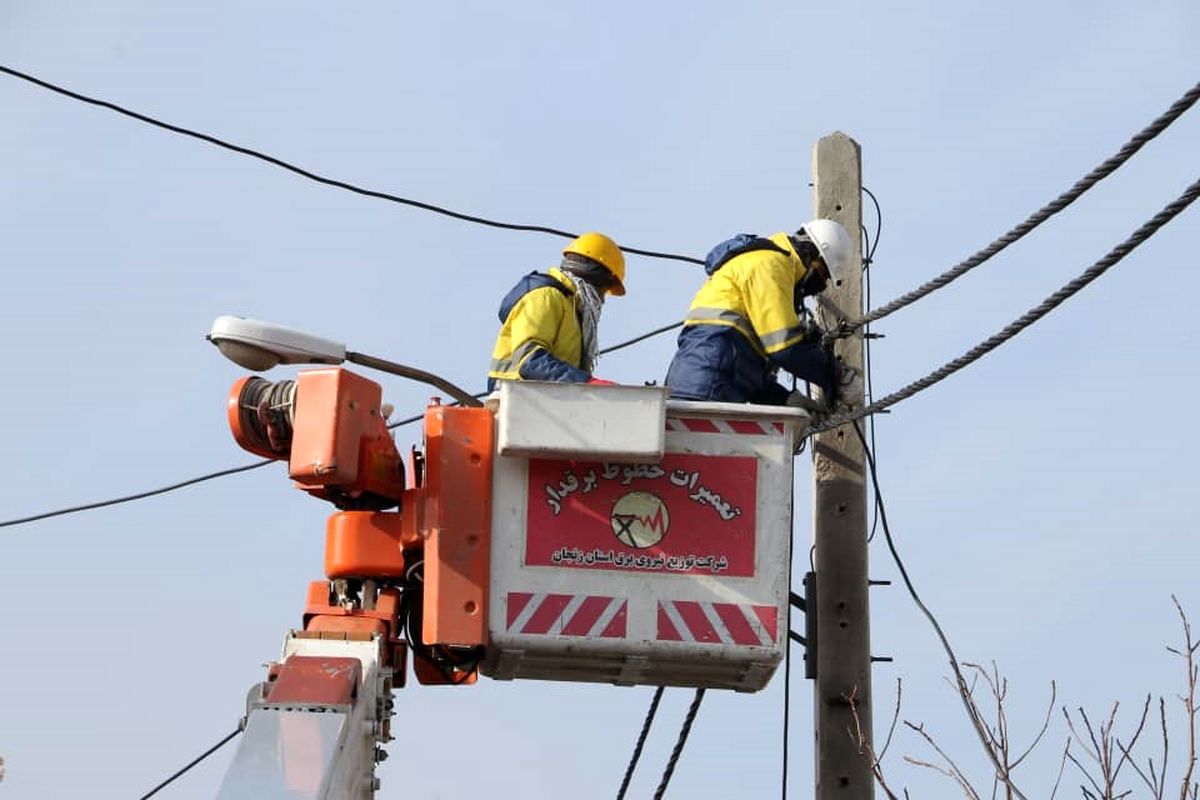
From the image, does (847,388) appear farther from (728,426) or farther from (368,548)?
(368,548)

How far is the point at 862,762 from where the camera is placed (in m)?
10.5

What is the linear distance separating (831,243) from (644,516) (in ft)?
6.96

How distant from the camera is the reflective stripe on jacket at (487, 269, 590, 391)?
10000 millimetres

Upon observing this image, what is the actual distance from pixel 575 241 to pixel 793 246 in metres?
1.02

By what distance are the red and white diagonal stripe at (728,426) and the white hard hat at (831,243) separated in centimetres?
157

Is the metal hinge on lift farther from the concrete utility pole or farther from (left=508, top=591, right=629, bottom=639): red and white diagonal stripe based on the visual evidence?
(left=508, top=591, right=629, bottom=639): red and white diagonal stripe

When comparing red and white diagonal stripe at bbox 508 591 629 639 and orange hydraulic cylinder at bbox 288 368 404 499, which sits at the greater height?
orange hydraulic cylinder at bbox 288 368 404 499

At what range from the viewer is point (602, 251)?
420 inches

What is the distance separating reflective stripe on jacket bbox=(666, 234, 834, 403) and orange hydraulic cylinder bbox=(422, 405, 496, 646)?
3.97 ft

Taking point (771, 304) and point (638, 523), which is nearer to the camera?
point (638, 523)

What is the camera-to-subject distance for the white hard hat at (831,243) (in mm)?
10625

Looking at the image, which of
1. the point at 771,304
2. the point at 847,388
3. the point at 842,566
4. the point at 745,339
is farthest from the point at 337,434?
the point at 842,566

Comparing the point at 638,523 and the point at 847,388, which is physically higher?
the point at 847,388

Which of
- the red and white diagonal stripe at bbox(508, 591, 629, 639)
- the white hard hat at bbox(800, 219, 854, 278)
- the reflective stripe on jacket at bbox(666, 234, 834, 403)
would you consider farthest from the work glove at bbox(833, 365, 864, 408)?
the red and white diagonal stripe at bbox(508, 591, 629, 639)
